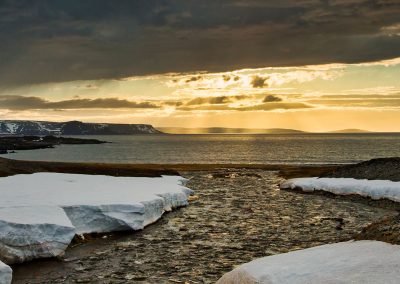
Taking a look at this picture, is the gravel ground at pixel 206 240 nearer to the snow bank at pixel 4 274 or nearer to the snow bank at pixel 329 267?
the snow bank at pixel 4 274

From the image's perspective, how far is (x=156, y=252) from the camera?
A: 20.3 m

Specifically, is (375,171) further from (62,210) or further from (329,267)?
(329,267)

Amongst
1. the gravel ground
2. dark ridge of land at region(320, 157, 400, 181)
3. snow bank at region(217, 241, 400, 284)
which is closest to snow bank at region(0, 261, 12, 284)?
the gravel ground

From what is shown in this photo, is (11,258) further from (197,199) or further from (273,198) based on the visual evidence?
(273,198)

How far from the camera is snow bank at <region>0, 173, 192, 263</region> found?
1880 centimetres

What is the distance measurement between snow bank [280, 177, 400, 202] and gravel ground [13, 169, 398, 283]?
166cm

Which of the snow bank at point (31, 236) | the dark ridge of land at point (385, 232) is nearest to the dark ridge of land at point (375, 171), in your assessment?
the dark ridge of land at point (385, 232)

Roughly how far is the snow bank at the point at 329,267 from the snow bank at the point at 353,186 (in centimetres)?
2498

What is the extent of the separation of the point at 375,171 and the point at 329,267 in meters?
37.9

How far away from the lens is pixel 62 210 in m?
22.2

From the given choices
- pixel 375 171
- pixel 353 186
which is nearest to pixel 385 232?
pixel 353 186

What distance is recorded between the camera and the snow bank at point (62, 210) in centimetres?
1880

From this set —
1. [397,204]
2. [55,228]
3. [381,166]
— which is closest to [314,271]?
[55,228]

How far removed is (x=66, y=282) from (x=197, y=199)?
888 inches
